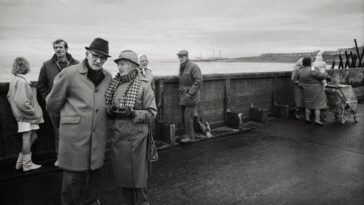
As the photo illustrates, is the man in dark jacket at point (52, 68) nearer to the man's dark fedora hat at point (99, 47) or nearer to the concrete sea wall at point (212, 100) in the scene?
the concrete sea wall at point (212, 100)

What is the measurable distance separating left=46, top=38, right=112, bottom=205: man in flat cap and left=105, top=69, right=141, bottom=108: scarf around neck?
0.09 metres

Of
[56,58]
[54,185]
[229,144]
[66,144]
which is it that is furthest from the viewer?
[229,144]

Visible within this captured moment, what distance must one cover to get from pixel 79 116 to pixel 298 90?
7.52 metres

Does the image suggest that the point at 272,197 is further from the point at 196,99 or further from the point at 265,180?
the point at 196,99

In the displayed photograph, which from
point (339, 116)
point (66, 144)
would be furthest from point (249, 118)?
point (66, 144)

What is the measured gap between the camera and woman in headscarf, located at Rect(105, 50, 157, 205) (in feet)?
10.5

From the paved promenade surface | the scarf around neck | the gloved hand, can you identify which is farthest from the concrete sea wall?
the gloved hand

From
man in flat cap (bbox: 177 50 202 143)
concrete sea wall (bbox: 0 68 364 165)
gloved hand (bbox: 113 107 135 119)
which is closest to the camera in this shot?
gloved hand (bbox: 113 107 135 119)

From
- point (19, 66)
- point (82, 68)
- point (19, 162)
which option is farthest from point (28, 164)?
point (82, 68)

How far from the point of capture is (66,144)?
3.15m

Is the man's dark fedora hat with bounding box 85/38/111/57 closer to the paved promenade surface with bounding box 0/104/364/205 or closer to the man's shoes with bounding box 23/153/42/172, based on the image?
the paved promenade surface with bounding box 0/104/364/205

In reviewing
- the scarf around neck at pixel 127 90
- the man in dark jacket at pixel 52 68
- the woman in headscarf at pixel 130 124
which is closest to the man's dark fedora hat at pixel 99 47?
the woman in headscarf at pixel 130 124

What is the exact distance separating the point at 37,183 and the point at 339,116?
26.8 ft

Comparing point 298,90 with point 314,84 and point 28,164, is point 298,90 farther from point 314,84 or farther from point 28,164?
point 28,164
